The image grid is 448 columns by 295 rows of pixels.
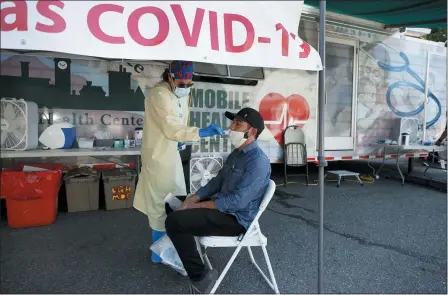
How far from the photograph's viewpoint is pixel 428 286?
2.58m

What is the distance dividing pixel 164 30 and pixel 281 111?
4.21m

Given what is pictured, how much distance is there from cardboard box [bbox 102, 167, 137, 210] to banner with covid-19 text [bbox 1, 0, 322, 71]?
3.06 meters

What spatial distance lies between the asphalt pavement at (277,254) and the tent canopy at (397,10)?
3052mm

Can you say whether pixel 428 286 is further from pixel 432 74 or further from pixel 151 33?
pixel 432 74

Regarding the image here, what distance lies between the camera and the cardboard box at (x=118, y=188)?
443cm

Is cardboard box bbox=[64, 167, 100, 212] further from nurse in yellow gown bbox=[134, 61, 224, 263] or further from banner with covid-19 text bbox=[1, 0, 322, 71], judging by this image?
banner with covid-19 text bbox=[1, 0, 322, 71]

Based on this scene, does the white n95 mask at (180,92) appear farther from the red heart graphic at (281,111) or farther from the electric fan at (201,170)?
the red heart graphic at (281,111)

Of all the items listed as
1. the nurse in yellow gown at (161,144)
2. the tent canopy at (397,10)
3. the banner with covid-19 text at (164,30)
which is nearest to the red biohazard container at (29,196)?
the nurse in yellow gown at (161,144)

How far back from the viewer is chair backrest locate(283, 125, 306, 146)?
5.76m

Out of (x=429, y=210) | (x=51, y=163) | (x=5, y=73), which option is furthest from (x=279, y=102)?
(x=5, y=73)

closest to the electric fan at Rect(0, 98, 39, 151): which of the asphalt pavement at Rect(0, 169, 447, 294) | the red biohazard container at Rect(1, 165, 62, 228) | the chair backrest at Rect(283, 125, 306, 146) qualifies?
the red biohazard container at Rect(1, 165, 62, 228)

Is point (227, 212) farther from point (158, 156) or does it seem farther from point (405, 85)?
point (405, 85)

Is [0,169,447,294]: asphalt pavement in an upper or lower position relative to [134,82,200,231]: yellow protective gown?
lower

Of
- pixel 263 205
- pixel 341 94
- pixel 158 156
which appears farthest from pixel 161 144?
pixel 341 94
